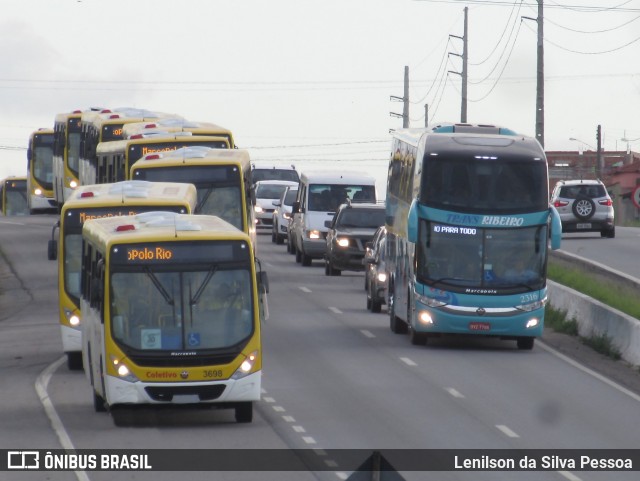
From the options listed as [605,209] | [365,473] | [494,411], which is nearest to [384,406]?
[494,411]

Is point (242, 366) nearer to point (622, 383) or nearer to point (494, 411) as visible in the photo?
point (494, 411)

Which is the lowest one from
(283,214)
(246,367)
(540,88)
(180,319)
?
(283,214)

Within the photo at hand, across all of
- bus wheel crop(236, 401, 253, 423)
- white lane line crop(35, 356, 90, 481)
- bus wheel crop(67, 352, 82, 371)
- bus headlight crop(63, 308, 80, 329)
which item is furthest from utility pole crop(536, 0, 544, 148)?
bus wheel crop(236, 401, 253, 423)

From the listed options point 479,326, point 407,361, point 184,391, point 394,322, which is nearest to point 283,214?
point 394,322

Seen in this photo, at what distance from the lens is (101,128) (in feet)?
152

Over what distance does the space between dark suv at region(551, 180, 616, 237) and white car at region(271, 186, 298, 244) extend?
28.6ft

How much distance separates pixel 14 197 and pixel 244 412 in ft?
216

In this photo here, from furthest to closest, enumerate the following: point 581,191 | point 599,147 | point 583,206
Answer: point 599,147 → point 581,191 → point 583,206

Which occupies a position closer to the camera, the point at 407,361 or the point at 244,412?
the point at 244,412

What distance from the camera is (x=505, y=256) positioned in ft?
89.3

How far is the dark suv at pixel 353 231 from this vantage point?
41.4 m

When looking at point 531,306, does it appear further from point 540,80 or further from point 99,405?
point 540,80

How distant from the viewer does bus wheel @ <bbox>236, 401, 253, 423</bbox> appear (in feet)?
62.3

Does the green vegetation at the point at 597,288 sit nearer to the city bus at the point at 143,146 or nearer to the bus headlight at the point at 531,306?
the bus headlight at the point at 531,306
